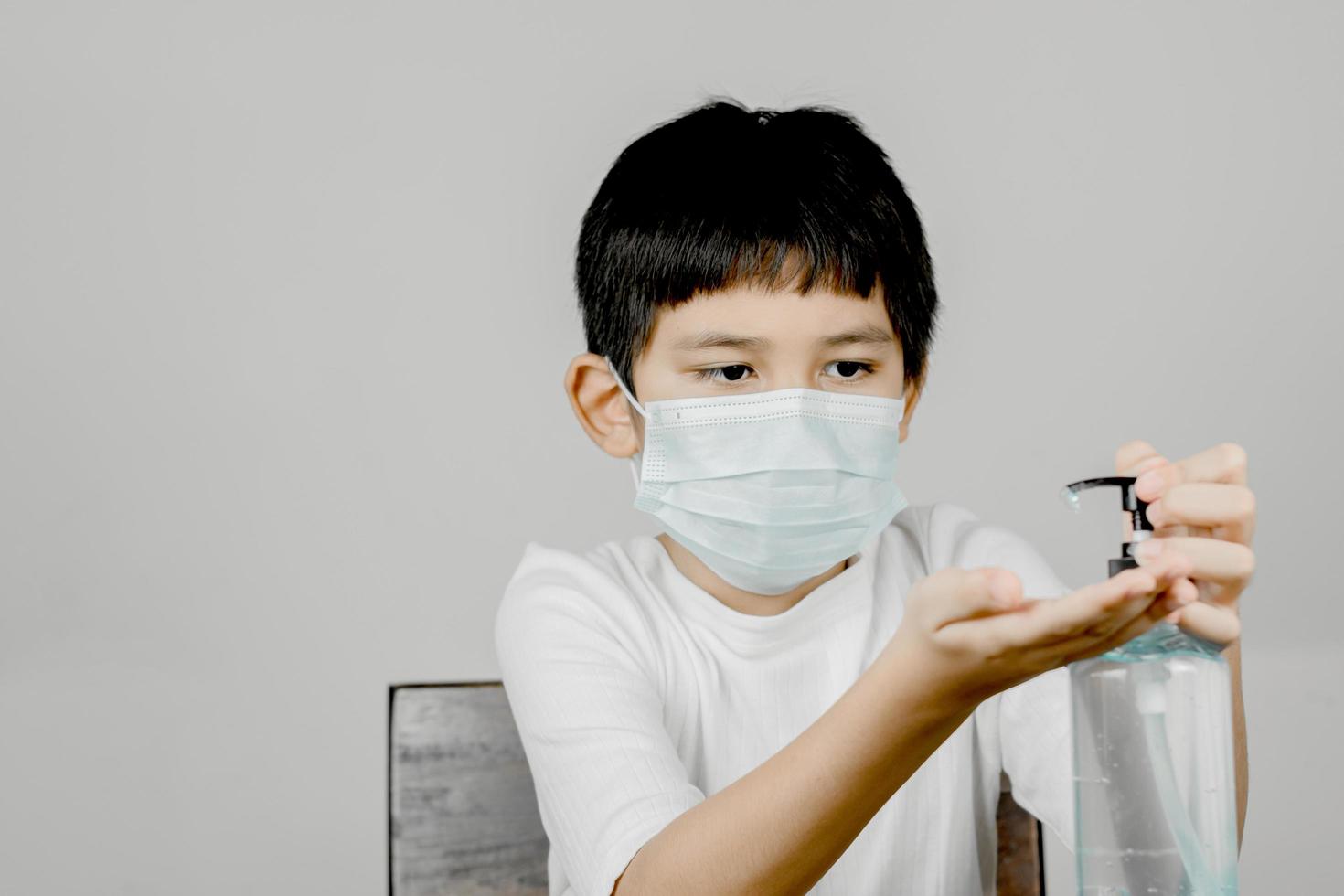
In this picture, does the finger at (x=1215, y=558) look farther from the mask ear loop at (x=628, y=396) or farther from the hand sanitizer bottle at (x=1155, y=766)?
the mask ear loop at (x=628, y=396)

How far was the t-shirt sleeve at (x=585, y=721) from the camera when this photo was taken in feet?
3.43

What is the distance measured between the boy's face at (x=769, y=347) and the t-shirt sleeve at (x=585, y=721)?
0.71ft

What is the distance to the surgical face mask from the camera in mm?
1271

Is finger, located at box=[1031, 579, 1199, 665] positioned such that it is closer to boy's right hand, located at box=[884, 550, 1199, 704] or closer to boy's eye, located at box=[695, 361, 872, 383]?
boy's right hand, located at box=[884, 550, 1199, 704]

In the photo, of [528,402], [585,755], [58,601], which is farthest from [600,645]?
[58,601]

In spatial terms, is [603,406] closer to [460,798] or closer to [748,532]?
[748,532]

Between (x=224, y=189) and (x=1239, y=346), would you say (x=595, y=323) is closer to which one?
(x=224, y=189)

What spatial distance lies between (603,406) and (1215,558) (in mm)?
779

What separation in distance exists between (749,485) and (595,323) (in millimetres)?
271

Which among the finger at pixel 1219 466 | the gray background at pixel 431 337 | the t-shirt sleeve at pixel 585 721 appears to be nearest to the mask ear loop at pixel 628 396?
the t-shirt sleeve at pixel 585 721

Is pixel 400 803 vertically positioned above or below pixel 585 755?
below

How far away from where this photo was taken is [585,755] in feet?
3.70

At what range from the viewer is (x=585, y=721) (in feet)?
3.81

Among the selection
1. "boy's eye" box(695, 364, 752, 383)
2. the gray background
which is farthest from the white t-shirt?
the gray background
